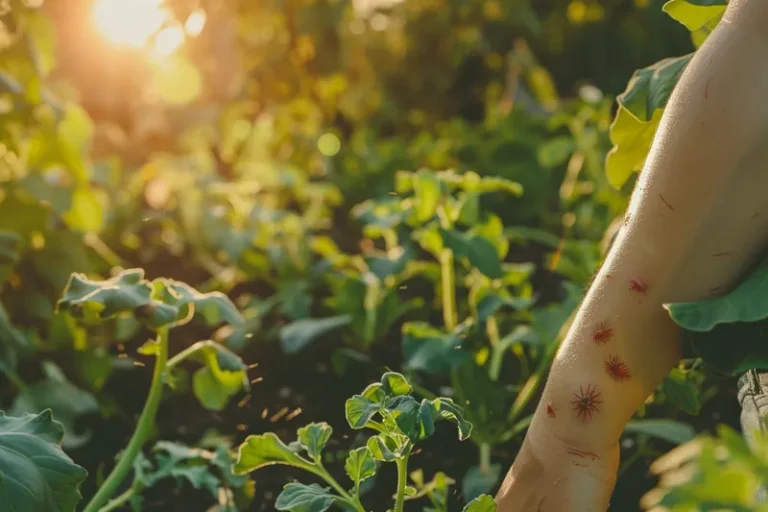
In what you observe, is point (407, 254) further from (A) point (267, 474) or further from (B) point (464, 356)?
(A) point (267, 474)

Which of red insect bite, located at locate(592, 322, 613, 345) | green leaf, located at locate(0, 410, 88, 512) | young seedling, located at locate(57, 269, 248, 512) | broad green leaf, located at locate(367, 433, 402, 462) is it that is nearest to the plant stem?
young seedling, located at locate(57, 269, 248, 512)

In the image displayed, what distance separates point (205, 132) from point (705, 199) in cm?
361

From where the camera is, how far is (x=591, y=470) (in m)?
1.01

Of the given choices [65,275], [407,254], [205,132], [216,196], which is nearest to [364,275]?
[407,254]

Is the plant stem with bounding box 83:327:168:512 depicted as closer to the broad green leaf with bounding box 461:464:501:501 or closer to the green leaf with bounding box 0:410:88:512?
the green leaf with bounding box 0:410:88:512

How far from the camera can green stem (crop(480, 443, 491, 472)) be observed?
1502 millimetres

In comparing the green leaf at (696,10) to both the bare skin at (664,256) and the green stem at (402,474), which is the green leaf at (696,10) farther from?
the green stem at (402,474)

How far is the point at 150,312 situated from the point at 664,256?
0.68 meters

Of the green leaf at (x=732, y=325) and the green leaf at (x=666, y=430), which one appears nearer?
the green leaf at (x=732, y=325)

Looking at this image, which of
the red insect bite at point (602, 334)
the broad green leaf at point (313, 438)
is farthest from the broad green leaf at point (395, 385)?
the red insect bite at point (602, 334)

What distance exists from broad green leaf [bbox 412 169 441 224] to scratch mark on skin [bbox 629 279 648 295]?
0.92 meters

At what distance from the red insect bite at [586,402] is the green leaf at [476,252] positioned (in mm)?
679

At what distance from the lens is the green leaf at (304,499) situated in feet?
3.22

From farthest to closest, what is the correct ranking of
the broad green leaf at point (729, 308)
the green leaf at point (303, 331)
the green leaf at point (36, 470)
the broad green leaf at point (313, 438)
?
the green leaf at point (303, 331)
the broad green leaf at point (313, 438)
the green leaf at point (36, 470)
the broad green leaf at point (729, 308)
